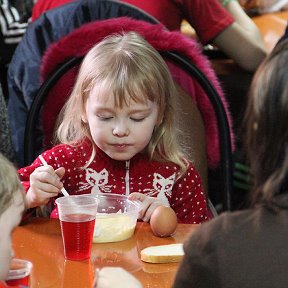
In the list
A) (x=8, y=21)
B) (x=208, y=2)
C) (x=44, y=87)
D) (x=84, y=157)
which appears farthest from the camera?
(x=8, y=21)

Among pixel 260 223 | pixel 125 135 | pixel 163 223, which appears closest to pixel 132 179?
pixel 125 135

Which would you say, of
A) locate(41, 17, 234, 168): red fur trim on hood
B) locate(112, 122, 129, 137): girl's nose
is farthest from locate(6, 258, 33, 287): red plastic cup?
locate(41, 17, 234, 168): red fur trim on hood

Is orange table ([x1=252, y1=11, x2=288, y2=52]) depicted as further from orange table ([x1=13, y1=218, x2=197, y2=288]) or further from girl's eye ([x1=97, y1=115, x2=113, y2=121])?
orange table ([x1=13, y1=218, x2=197, y2=288])

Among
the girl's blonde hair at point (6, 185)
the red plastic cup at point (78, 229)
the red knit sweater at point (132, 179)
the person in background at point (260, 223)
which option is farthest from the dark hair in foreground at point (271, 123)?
the red knit sweater at point (132, 179)

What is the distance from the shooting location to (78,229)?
1.62 metres

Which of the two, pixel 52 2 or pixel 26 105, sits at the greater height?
pixel 52 2

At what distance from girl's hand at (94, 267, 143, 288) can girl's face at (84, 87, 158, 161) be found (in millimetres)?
726

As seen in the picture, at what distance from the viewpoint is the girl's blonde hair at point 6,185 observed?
1.27 m

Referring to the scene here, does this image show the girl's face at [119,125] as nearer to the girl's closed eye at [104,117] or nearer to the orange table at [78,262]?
the girl's closed eye at [104,117]

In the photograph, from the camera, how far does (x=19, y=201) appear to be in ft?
4.37

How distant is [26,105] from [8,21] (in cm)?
106

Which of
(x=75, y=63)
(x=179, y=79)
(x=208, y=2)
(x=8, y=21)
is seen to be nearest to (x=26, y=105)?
(x=75, y=63)

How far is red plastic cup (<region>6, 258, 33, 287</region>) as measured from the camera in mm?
1424

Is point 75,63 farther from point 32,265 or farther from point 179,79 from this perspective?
point 32,265
